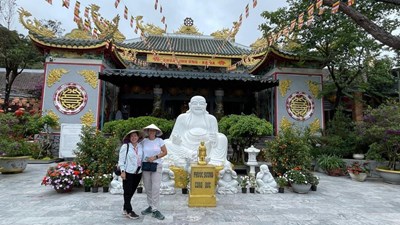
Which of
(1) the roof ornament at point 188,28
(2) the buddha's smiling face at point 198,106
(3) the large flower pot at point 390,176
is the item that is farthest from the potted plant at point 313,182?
(1) the roof ornament at point 188,28

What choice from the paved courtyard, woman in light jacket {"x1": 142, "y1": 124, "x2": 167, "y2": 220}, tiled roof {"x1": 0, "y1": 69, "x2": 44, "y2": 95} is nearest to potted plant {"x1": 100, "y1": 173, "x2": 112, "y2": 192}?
the paved courtyard

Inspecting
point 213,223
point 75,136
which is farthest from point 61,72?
point 213,223

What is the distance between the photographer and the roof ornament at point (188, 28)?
17.0m

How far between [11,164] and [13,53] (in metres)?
9.27

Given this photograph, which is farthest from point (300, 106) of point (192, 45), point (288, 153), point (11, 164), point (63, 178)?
point (11, 164)

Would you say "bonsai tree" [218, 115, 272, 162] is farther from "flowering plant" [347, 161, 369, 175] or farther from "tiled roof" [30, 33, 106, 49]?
"tiled roof" [30, 33, 106, 49]

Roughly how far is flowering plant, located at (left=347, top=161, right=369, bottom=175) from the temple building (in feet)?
11.8

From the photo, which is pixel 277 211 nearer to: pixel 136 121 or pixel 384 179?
pixel 384 179

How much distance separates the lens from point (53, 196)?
4.99m

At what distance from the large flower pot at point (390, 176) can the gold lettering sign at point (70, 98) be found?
429 inches

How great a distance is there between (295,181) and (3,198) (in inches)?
234

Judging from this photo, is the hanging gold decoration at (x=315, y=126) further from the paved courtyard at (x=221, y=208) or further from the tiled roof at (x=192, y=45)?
the tiled roof at (x=192, y=45)

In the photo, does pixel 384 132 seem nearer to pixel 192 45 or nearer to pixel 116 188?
pixel 116 188

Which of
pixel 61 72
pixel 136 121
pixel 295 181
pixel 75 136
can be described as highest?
pixel 61 72
